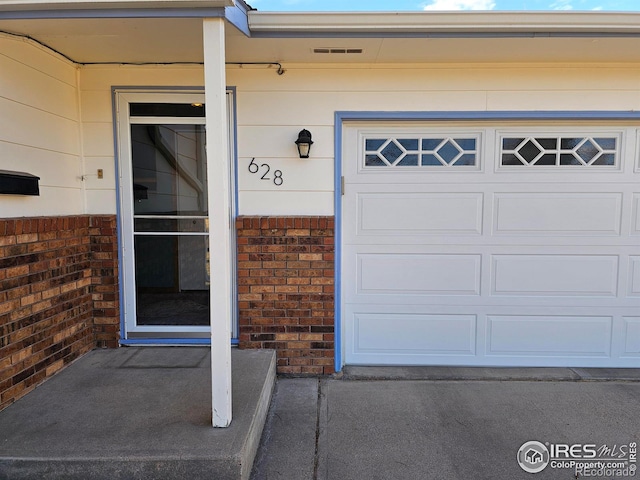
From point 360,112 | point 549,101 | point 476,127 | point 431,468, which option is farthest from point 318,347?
point 549,101

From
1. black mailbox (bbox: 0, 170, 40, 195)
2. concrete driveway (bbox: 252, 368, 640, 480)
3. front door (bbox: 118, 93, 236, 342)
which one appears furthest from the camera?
front door (bbox: 118, 93, 236, 342)

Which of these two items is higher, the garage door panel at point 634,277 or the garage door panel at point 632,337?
the garage door panel at point 634,277

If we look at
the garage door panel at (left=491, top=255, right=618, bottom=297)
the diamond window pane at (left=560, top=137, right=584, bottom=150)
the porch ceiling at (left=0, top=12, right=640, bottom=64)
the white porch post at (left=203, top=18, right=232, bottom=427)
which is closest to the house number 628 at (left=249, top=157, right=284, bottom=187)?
the porch ceiling at (left=0, top=12, right=640, bottom=64)

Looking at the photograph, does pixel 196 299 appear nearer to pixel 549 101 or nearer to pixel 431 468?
pixel 431 468

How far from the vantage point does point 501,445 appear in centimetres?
237

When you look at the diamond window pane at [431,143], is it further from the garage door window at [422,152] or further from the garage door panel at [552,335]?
the garage door panel at [552,335]

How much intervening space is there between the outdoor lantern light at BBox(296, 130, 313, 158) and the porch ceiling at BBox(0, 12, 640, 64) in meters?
0.58

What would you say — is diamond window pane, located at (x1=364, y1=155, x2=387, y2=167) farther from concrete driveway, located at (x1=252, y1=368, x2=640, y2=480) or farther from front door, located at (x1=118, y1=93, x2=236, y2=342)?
concrete driveway, located at (x1=252, y1=368, x2=640, y2=480)

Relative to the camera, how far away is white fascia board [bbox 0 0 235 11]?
2.04 m

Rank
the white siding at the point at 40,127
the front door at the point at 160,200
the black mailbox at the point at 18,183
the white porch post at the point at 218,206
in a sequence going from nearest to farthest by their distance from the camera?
1. the white porch post at the point at 218,206
2. the black mailbox at the point at 18,183
3. the white siding at the point at 40,127
4. the front door at the point at 160,200

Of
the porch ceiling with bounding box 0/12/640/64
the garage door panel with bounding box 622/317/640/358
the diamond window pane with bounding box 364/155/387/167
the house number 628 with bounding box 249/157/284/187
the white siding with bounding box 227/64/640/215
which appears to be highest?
the porch ceiling with bounding box 0/12/640/64

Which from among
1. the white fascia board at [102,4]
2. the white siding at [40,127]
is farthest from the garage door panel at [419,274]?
the white siding at [40,127]

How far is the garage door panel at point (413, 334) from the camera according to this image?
11.2ft

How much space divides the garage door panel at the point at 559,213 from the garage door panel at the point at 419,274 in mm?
467
